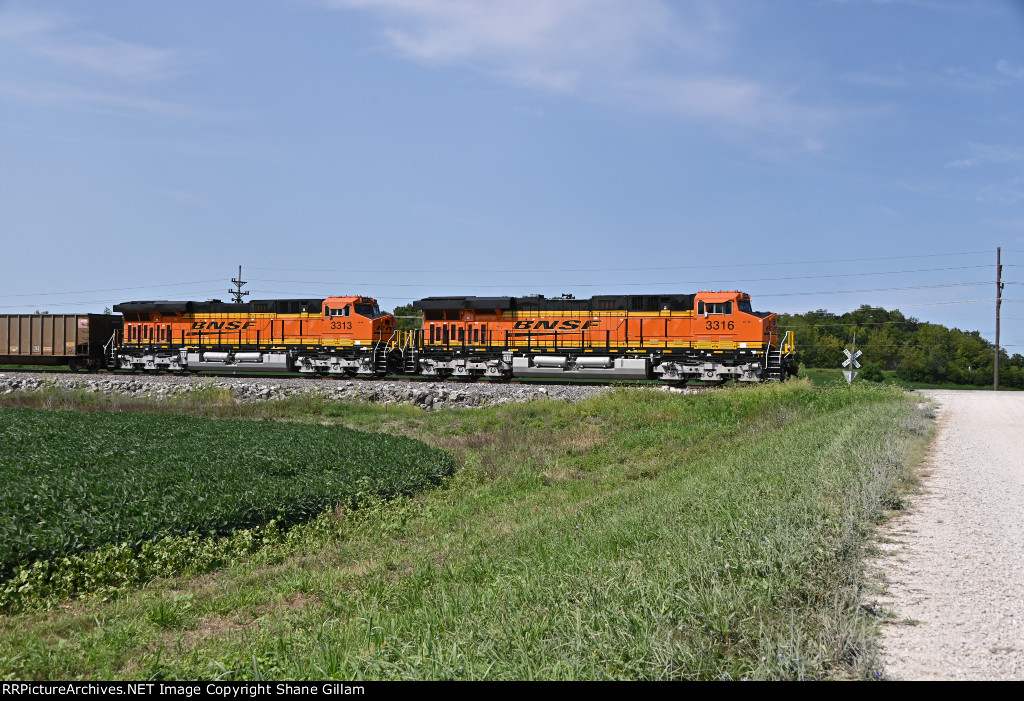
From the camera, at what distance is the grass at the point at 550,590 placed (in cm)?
372

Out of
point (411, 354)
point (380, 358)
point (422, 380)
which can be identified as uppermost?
point (411, 354)

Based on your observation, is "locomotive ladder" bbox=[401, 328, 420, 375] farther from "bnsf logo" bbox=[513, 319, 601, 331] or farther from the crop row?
the crop row

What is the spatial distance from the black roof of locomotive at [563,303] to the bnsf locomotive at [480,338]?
0.04m

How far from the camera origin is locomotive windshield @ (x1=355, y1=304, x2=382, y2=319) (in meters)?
31.9

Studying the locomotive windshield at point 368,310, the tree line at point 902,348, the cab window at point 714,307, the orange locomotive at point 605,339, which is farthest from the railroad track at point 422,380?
the tree line at point 902,348

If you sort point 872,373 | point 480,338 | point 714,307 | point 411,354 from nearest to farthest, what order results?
point 714,307 → point 480,338 → point 411,354 → point 872,373

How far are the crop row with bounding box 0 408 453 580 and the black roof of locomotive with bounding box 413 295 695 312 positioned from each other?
1431cm

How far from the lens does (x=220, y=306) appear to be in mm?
35000

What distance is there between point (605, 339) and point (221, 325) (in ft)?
62.8

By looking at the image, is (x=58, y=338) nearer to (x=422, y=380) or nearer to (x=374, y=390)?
(x=422, y=380)

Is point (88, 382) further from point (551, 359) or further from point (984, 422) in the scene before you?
point (984, 422)

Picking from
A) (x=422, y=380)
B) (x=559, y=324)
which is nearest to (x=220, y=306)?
(x=422, y=380)

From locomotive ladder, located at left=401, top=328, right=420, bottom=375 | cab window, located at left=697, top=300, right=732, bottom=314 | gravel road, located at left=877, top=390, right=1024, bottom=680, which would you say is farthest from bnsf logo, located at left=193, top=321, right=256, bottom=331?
gravel road, located at left=877, top=390, right=1024, bottom=680
